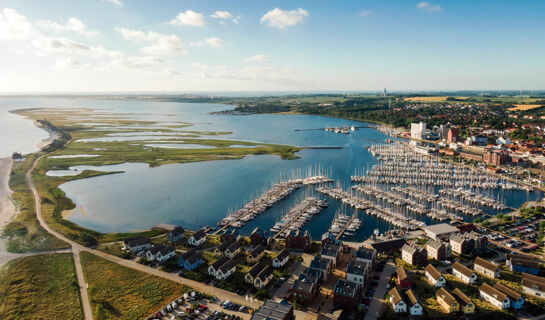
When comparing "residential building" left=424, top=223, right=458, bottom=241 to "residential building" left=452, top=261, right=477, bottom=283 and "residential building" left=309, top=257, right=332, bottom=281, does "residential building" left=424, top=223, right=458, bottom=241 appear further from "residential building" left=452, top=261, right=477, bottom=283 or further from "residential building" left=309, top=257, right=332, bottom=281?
"residential building" left=309, top=257, right=332, bottom=281

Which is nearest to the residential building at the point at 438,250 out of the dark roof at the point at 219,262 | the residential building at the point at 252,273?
the residential building at the point at 252,273

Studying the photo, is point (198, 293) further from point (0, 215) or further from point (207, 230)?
point (0, 215)

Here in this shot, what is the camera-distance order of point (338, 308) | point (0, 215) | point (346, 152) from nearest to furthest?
→ point (338, 308)
point (0, 215)
point (346, 152)

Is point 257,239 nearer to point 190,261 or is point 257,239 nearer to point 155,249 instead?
point 190,261

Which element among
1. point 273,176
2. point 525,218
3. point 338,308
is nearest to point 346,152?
point 273,176

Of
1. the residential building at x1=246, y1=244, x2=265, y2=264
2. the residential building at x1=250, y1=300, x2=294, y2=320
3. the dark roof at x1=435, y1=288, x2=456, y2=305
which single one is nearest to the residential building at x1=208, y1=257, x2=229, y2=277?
the residential building at x1=246, y1=244, x2=265, y2=264

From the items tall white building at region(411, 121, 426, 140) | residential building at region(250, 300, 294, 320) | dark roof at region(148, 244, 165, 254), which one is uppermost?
tall white building at region(411, 121, 426, 140)
